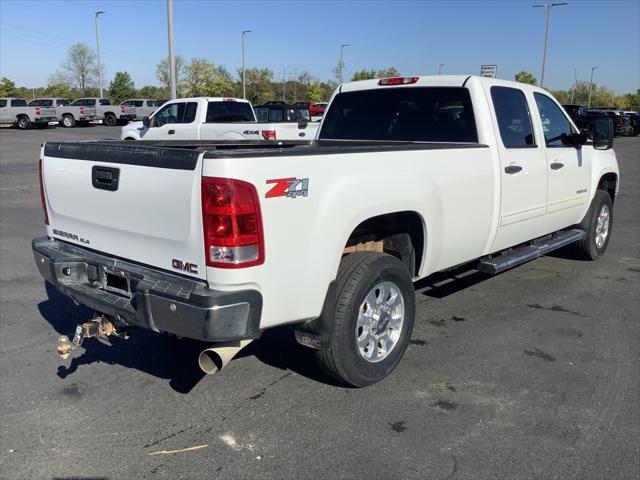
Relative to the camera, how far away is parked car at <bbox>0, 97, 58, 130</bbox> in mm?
34719

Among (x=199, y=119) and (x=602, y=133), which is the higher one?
(x=199, y=119)

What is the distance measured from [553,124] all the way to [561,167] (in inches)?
19.4

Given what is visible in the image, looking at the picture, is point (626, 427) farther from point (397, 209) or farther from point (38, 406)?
point (38, 406)

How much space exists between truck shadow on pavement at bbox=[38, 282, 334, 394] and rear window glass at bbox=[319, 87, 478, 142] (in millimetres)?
2067

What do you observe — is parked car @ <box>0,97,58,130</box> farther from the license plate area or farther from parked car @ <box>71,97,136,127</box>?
the license plate area

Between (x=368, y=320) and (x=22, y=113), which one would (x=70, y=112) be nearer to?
(x=22, y=113)

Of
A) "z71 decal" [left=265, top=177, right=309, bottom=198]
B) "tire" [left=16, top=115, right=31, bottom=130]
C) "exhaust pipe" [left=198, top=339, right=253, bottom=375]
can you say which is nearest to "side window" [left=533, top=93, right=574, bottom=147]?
"z71 decal" [left=265, top=177, right=309, bottom=198]

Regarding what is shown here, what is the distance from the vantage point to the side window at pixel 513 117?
5105 mm

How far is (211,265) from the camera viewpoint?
9.62ft

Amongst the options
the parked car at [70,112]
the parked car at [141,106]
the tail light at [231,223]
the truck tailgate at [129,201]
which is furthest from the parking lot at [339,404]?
the parked car at [141,106]

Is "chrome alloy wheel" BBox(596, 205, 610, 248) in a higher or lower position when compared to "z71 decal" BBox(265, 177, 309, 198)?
lower

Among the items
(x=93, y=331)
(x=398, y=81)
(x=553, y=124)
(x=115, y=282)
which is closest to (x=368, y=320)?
(x=115, y=282)

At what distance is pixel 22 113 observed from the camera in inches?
1367

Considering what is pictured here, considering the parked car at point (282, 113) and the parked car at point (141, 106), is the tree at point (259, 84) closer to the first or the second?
the parked car at point (141, 106)
